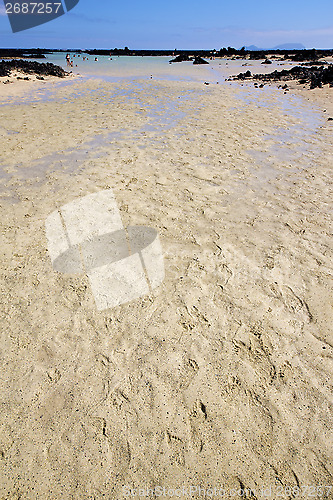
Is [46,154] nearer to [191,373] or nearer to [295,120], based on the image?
[191,373]

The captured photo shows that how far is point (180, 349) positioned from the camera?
2773 mm

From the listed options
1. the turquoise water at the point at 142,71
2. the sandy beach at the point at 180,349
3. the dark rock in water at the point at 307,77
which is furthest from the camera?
the turquoise water at the point at 142,71

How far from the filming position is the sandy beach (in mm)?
2008

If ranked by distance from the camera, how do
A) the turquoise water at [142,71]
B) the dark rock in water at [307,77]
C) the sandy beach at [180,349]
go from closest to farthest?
the sandy beach at [180,349]
the dark rock in water at [307,77]
the turquoise water at [142,71]

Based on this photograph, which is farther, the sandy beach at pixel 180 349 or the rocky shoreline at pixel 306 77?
the rocky shoreline at pixel 306 77

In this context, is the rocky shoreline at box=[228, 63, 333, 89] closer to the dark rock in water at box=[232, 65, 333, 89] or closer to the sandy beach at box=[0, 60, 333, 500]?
the dark rock in water at box=[232, 65, 333, 89]

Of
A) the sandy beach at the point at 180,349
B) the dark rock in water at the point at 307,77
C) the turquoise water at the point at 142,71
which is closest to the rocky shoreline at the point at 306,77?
the dark rock in water at the point at 307,77

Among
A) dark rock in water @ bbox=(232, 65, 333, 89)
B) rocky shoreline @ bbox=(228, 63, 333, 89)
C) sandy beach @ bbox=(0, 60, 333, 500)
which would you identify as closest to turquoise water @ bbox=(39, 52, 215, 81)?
rocky shoreline @ bbox=(228, 63, 333, 89)

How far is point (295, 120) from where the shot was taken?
11156mm

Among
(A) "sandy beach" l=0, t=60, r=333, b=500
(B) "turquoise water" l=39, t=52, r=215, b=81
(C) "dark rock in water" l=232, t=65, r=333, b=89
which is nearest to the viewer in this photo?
(A) "sandy beach" l=0, t=60, r=333, b=500

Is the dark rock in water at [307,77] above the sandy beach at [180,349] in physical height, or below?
above

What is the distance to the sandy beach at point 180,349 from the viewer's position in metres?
2.01

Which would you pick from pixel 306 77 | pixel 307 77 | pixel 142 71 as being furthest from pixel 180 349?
pixel 142 71

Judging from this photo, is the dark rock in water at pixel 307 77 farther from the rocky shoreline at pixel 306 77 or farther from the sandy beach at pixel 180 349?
the sandy beach at pixel 180 349
